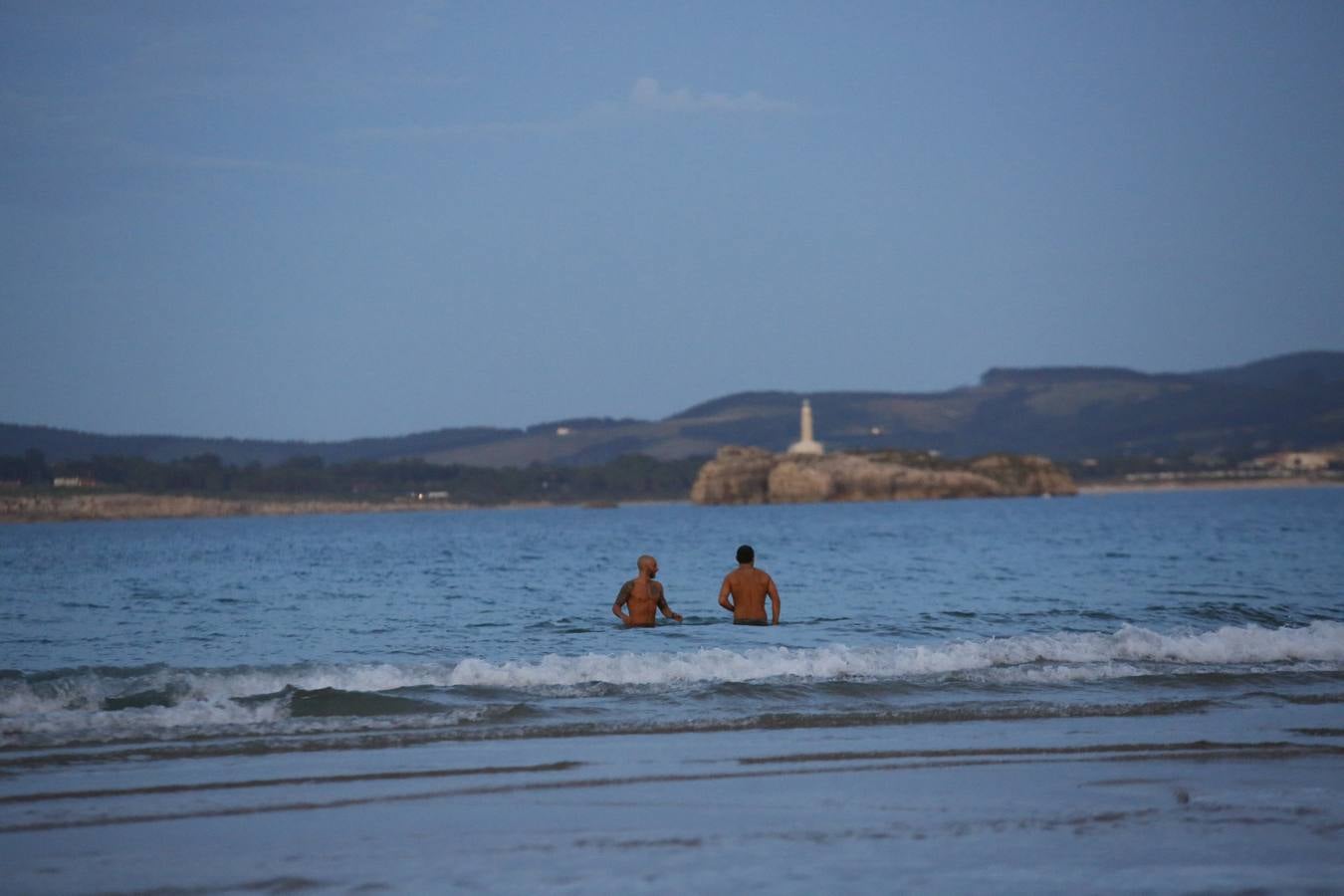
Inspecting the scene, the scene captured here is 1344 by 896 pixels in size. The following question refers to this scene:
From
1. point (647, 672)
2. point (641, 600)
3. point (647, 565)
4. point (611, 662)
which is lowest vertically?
point (647, 672)

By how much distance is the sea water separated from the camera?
11875 mm

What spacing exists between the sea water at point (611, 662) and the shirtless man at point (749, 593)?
1.06 feet

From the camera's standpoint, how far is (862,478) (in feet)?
575

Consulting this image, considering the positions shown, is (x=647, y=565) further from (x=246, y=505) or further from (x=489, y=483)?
(x=489, y=483)

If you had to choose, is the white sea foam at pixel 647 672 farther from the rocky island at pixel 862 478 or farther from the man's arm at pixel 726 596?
the rocky island at pixel 862 478

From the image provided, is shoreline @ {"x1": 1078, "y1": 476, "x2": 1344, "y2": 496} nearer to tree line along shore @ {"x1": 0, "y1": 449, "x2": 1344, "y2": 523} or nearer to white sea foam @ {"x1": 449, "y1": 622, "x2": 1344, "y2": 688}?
tree line along shore @ {"x1": 0, "y1": 449, "x2": 1344, "y2": 523}

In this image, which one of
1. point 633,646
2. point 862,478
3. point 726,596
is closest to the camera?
point 633,646

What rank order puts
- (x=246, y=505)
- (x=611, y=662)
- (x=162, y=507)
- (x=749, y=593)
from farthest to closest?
(x=246, y=505) → (x=162, y=507) → (x=749, y=593) → (x=611, y=662)

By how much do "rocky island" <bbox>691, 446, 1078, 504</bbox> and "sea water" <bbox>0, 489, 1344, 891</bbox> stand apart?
13131 cm

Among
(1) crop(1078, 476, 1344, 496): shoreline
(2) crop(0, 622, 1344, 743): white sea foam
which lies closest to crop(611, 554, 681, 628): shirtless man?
(2) crop(0, 622, 1344, 743): white sea foam

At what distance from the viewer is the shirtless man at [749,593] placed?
19844mm

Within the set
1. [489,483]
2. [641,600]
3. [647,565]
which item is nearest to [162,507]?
[489,483]

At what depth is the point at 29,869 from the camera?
7.37m

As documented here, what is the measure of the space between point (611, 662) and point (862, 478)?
161400mm
